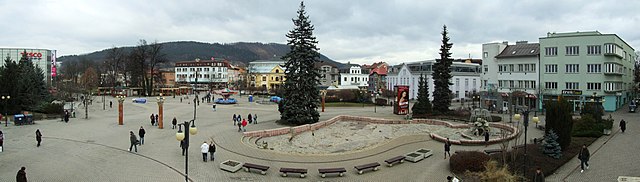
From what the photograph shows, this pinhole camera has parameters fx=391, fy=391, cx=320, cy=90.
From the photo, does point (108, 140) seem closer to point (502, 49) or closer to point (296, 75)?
point (296, 75)

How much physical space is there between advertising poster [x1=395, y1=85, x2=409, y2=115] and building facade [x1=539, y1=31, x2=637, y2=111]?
1684cm

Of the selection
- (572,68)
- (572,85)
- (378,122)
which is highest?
(572,68)

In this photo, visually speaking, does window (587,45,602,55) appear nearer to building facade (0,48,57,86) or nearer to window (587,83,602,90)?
window (587,83,602,90)

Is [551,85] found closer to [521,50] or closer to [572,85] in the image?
[572,85]

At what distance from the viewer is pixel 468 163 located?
17.1 m

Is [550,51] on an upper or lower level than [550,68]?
upper

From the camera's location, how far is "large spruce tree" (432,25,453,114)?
3994cm

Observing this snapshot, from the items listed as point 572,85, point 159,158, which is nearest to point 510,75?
point 572,85

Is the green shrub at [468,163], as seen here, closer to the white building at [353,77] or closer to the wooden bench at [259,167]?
the wooden bench at [259,167]

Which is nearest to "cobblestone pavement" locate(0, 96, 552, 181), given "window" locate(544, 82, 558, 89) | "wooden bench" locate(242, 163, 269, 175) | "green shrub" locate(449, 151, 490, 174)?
"wooden bench" locate(242, 163, 269, 175)

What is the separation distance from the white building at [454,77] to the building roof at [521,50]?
53.1 ft

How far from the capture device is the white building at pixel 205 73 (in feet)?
400

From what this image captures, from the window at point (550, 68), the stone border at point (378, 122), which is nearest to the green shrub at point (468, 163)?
the stone border at point (378, 122)

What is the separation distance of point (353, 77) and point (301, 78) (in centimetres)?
7039
